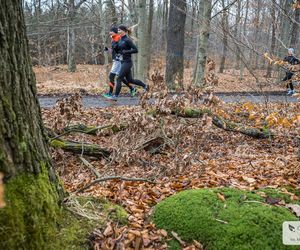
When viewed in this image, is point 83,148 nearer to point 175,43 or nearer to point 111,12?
point 175,43

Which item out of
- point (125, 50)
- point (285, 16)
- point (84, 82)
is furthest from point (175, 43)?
point (285, 16)

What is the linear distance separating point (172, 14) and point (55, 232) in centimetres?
1348

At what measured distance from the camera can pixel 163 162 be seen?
5637mm

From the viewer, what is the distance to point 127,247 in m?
2.50

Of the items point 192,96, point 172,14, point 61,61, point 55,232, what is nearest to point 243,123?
point 192,96

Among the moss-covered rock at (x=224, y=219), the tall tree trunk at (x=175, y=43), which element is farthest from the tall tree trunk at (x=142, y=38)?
the moss-covered rock at (x=224, y=219)

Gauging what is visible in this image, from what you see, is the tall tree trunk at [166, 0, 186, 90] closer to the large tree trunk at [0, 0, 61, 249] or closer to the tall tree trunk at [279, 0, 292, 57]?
the tall tree trunk at [279, 0, 292, 57]

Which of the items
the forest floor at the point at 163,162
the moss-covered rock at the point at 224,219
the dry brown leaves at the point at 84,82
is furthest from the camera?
the dry brown leaves at the point at 84,82

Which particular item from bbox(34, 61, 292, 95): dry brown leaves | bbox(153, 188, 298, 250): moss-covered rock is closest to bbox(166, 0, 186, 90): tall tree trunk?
bbox(34, 61, 292, 95): dry brown leaves

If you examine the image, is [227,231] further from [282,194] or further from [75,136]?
[75,136]

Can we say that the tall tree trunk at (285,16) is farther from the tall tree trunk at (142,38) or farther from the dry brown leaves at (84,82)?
the tall tree trunk at (142,38)

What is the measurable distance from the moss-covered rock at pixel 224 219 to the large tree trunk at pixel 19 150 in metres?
1.00

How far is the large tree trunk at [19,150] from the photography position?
6.70 ft

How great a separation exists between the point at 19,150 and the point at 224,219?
1630mm
